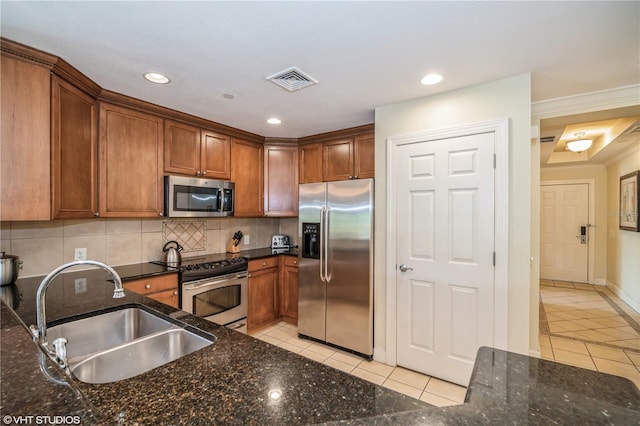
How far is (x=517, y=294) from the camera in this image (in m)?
2.15

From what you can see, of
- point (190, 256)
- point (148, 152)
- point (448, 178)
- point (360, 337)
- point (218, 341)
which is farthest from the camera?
point (190, 256)

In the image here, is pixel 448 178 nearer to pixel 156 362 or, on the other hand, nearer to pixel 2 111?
pixel 156 362

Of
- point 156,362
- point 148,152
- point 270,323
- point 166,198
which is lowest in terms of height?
point 270,323

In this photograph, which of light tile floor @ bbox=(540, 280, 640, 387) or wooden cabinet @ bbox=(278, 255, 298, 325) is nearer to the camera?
light tile floor @ bbox=(540, 280, 640, 387)

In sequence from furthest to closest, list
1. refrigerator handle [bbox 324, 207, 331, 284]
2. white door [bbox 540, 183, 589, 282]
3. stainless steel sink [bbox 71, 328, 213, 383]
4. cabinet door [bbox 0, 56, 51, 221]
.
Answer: white door [bbox 540, 183, 589, 282] → refrigerator handle [bbox 324, 207, 331, 284] → cabinet door [bbox 0, 56, 51, 221] → stainless steel sink [bbox 71, 328, 213, 383]

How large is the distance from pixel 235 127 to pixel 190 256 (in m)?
1.56

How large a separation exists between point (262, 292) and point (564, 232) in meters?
5.98

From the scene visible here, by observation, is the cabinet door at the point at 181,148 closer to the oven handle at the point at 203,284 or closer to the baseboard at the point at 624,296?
the oven handle at the point at 203,284

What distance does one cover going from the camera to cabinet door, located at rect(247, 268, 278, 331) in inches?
133

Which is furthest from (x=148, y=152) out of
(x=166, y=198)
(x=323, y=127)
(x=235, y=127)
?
(x=323, y=127)

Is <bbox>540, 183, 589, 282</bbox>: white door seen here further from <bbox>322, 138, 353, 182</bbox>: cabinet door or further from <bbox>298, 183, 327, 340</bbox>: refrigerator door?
<bbox>298, 183, 327, 340</bbox>: refrigerator door

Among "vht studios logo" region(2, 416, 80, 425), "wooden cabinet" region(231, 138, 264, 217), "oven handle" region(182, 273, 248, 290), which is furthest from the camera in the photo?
"wooden cabinet" region(231, 138, 264, 217)

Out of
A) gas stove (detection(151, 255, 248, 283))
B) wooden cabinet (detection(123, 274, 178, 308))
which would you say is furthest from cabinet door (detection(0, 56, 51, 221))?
gas stove (detection(151, 255, 248, 283))

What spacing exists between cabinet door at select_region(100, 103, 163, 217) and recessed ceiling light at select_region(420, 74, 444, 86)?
235cm
